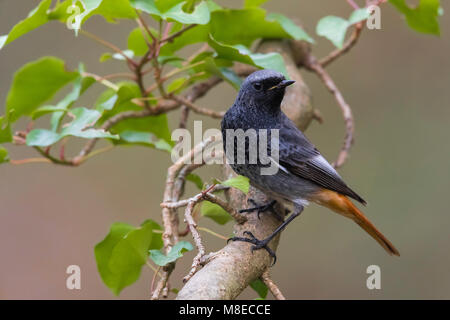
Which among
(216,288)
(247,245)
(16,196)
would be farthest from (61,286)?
(216,288)

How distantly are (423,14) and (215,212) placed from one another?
1.88m

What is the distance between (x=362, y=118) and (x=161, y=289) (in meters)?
4.00

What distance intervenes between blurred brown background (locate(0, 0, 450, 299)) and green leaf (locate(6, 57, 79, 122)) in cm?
222

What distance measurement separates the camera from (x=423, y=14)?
3.46 meters

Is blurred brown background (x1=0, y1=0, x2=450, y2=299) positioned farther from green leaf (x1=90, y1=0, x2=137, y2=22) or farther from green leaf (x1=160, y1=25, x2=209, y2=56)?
green leaf (x1=90, y1=0, x2=137, y2=22)

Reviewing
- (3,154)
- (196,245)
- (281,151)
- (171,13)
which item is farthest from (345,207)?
(3,154)

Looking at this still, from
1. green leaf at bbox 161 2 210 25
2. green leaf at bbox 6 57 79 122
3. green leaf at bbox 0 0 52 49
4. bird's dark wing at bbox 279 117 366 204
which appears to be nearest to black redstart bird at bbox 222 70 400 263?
bird's dark wing at bbox 279 117 366 204

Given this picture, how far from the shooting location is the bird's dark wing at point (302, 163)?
308 cm

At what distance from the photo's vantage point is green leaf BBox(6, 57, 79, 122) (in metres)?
3.03

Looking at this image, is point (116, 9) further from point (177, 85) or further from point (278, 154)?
point (278, 154)

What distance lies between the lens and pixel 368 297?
16.8ft

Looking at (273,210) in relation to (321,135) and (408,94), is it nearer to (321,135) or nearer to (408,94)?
(321,135)

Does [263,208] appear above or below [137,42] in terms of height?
below

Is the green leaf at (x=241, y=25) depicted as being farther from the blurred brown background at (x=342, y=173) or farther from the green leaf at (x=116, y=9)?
the blurred brown background at (x=342, y=173)
